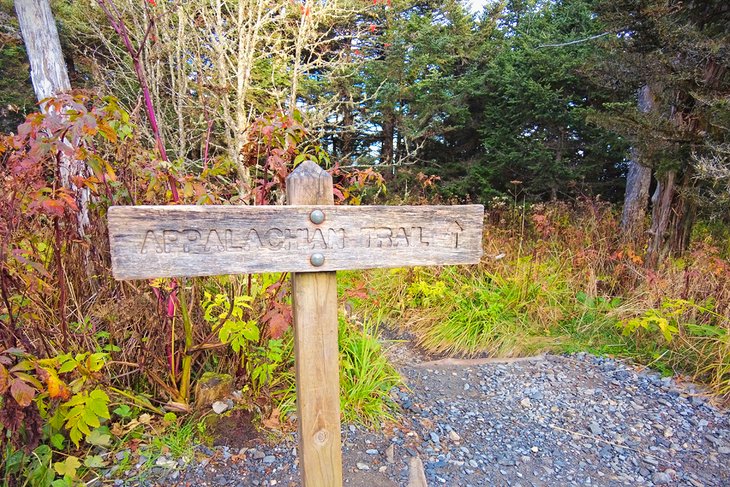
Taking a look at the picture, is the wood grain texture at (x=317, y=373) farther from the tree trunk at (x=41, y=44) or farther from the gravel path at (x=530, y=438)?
the tree trunk at (x=41, y=44)

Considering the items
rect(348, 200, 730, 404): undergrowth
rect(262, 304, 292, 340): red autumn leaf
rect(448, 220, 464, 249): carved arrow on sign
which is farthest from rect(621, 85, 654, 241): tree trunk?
rect(262, 304, 292, 340): red autumn leaf

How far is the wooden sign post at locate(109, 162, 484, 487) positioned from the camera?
43.8 inches

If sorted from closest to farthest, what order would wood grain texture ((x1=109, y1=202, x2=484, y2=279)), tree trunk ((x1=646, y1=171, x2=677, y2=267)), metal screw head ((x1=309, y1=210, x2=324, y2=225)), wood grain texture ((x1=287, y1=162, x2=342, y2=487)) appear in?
wood grain texture ((x1=109, y1=202, x2=484, y2=279)) → metal screw head ((x1=309, y1=210, x2=324, y2=225)) → wood grain texture ((x1=287, y1=162, x2=342, y2=487)) → tree trunk ((x1=646, y1=171, x2=677, y2=267))

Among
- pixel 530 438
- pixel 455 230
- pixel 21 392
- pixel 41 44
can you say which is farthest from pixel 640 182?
pixel 41 44

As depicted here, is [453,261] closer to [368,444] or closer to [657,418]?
[368,444]

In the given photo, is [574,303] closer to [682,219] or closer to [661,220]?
[661,220]

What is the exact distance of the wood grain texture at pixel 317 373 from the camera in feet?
4.34

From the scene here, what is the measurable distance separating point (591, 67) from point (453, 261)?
13.5ft

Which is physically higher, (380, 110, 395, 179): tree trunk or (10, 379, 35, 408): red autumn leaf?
(380, 110, 395, 179): tree trunk

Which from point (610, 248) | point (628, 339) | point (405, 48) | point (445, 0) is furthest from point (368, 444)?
point (445, 0)

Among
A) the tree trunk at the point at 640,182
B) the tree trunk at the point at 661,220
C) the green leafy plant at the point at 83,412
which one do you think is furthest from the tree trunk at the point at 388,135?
the green leafy plant at the point at 83,412

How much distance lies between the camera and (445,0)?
917cm

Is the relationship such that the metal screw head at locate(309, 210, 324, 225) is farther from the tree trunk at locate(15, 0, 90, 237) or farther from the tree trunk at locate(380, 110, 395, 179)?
the tree trunk at locate(380, 110, 395, 179)

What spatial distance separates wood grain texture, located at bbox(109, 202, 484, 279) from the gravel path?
135cm
